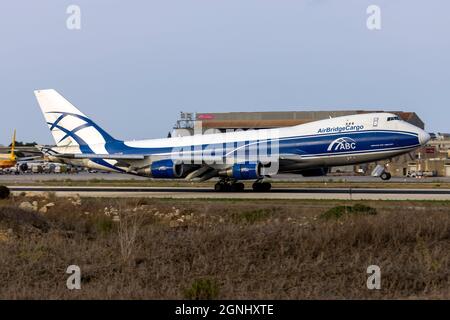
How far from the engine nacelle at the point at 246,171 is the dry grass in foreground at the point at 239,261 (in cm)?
2386

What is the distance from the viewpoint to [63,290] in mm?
13172

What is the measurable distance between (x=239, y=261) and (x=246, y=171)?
29.5m

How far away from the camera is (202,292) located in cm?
1212

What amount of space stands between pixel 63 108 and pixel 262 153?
1875cm

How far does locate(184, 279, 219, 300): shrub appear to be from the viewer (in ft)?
39.6

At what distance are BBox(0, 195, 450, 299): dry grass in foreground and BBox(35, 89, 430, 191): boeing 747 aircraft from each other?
23914 millimetres

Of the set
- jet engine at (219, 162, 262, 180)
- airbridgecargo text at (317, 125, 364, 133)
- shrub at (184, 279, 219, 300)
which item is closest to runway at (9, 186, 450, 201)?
jet engine at (219, 162, 262, 180)

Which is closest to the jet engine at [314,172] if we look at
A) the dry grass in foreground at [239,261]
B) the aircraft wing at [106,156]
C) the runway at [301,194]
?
the runway at [301,194]

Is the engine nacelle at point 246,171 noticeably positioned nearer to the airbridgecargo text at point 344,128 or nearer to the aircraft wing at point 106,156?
the airbridgecargo text at point 344,128

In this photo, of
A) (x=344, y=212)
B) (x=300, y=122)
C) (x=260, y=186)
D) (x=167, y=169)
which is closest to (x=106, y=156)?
(x=167, y=169)

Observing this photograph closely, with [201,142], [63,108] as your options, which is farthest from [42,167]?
[201,142]

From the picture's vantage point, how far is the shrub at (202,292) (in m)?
12.1

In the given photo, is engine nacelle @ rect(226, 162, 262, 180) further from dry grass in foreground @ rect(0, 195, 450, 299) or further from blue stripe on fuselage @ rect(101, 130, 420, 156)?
dry grass in foreground @ rect(0, 195, 450, 299)
